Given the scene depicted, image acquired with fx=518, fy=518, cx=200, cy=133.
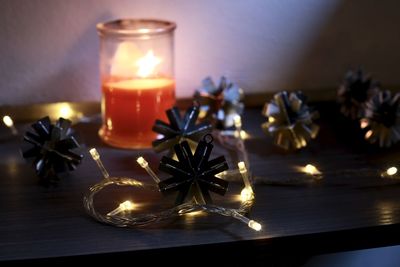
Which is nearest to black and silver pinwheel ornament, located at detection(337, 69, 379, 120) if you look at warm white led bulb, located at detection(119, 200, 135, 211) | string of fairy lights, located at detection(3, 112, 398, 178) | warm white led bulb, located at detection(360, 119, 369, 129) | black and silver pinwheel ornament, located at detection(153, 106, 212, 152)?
warm white led bulb, located at detection(360, 119, 369, 129)

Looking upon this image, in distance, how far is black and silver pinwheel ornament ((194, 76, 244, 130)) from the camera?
0.77 meters

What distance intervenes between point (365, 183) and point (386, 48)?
0.35 metres

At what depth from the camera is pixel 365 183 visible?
0.62 metres

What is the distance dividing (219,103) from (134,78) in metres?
0.14

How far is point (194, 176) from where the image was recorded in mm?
549

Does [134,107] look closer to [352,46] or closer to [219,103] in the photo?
[219,103]

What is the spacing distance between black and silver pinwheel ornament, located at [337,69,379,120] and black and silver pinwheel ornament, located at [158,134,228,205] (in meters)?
0.32

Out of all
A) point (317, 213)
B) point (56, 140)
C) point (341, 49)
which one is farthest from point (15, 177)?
point (341, 49)

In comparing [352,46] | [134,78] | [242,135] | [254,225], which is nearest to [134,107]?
[134,78]

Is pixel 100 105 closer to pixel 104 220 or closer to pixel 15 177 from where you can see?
pixel 15 177

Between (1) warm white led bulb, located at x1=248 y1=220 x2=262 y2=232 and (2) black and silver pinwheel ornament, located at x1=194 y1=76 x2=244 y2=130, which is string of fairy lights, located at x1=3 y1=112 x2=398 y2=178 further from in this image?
(1) warm white led bulb, located at x1=248 y1=220 x2=262 y2=232

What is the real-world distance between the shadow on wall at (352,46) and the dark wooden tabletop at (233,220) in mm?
202

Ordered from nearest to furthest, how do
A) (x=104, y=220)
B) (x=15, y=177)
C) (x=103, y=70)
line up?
(x=104, y=220) < (x=15, y=177) < (x=103, y=70)

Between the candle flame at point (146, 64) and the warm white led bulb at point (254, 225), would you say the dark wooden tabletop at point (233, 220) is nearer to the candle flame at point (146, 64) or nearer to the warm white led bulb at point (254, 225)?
the warm white led bulb at point (254, 225)
